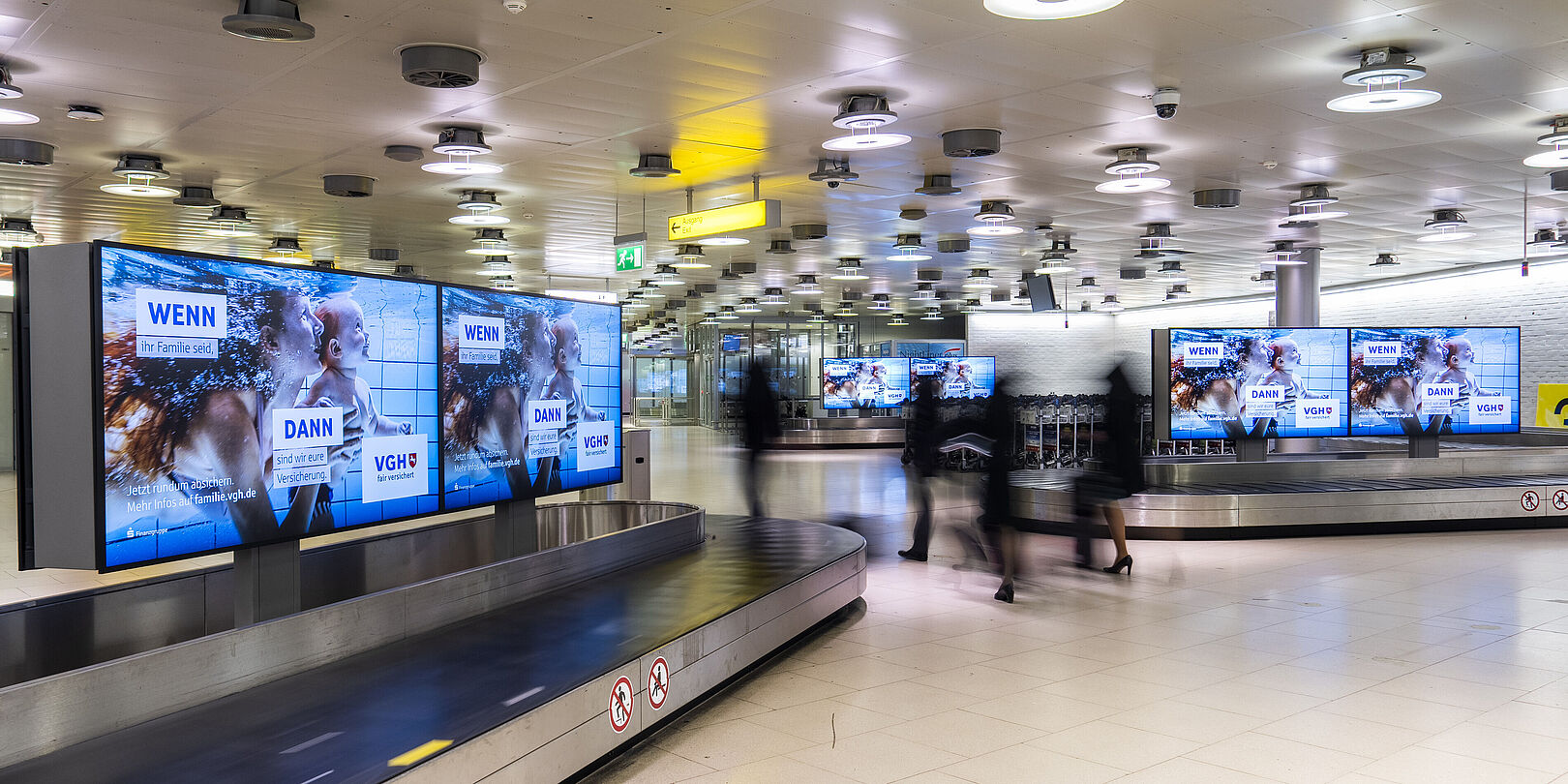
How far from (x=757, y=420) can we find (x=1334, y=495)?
6.31 m

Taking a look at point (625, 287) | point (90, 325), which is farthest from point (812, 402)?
point (90, 325)

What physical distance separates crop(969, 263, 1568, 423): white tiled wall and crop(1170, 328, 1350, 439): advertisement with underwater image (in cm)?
75

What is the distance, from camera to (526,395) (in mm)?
5660

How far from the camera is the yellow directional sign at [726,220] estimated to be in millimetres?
10125

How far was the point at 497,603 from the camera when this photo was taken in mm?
4996

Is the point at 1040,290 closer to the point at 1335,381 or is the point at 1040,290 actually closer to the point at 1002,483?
the point at 1335,381

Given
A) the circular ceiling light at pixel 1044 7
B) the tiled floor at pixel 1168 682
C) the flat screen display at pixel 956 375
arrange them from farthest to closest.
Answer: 1. the flat screen display at pixel 956 375
2. the circular ceiling light at pixel 1044 7
3. the tiled floor at pixel 1168 682

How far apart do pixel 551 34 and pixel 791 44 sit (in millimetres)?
1462

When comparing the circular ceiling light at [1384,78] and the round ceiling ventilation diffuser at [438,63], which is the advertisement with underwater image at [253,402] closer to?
the round ceiling ventilation diffuser at [438,63]

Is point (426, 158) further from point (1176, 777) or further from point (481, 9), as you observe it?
point (1176, 777)

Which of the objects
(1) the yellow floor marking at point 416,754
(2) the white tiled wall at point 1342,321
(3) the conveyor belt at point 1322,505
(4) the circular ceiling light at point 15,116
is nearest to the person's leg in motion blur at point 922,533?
(2) the white tiled wall at point 1342,321

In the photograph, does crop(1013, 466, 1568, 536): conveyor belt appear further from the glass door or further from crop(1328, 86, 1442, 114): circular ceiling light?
the glass door

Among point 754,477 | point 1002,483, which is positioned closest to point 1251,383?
point 1002,483

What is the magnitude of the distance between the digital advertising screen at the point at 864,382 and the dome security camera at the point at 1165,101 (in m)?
16.8
